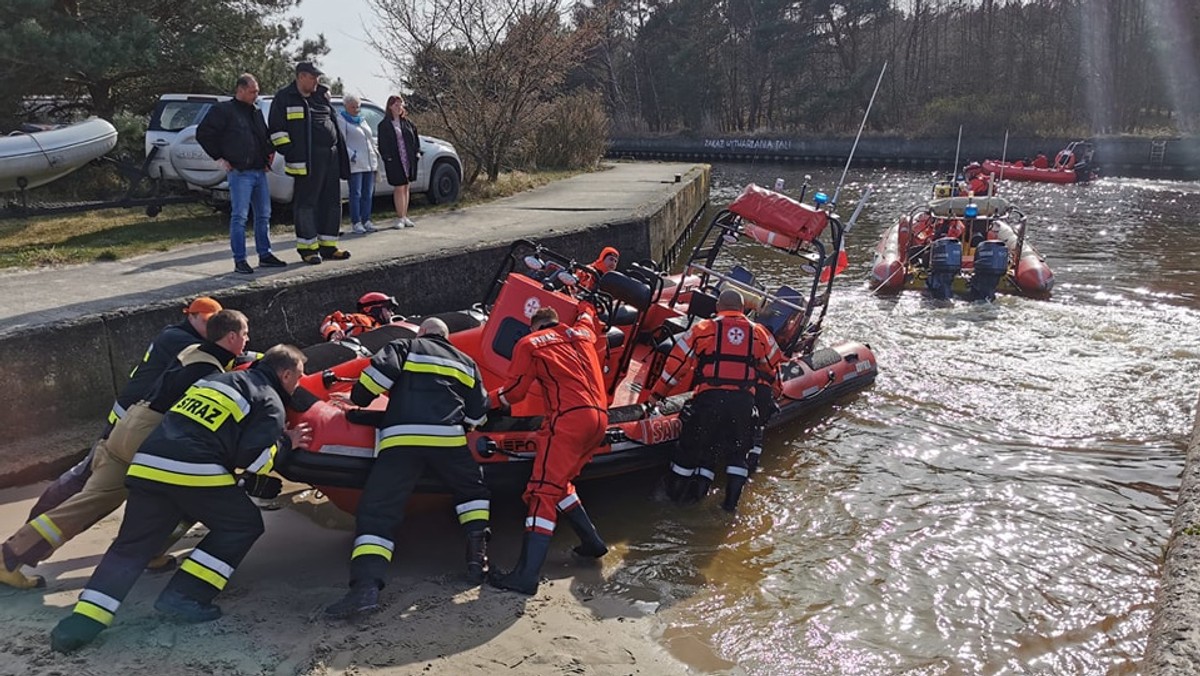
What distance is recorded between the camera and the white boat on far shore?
352 inches

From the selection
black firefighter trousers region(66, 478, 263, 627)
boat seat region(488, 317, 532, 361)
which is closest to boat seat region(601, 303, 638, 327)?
boat seat region(488, 317, 532, 361)

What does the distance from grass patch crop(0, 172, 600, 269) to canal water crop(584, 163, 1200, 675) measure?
5550 millimetres

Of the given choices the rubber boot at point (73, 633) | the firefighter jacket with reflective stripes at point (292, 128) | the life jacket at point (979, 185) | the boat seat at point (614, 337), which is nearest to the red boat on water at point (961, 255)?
the life jacket at point (979, 185)

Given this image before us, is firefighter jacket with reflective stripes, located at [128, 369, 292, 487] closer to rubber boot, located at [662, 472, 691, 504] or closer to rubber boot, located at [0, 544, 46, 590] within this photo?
rubber boot, located at [0, 544, 46, 590]

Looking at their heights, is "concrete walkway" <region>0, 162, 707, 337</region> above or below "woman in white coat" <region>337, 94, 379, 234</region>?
below

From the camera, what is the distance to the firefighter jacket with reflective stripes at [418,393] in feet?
14.6

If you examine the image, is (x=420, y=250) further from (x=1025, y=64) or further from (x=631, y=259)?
(x=1025, y=64)

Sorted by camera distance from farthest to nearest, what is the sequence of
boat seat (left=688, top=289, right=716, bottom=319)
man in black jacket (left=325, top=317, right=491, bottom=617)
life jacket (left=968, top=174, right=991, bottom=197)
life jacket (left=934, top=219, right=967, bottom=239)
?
life jacket (left=968, top=174, right=991, bottom=197), life jacket (left=934, top=219, right=967, bottom=239), boat seat (left=688, top=289, right=716, bottom=319), man in black jacket (left=325, top=317, right=491, bottom=617)

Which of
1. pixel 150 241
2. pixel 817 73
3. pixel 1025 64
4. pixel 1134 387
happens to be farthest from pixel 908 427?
pixel 817 73

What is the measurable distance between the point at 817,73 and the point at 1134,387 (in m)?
41.0

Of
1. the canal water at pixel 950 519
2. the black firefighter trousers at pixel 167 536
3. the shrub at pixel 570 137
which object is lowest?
the canal water at pixel 950 519

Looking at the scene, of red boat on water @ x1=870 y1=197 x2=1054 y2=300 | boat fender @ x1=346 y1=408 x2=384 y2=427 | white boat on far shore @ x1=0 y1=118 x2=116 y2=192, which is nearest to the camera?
boat fender @ x1=346 y1=408 x2=384 y2=427

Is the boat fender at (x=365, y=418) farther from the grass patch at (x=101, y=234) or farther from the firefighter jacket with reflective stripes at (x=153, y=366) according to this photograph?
the grass patch at (x=101, y=234)

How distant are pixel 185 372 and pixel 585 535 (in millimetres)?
2280
